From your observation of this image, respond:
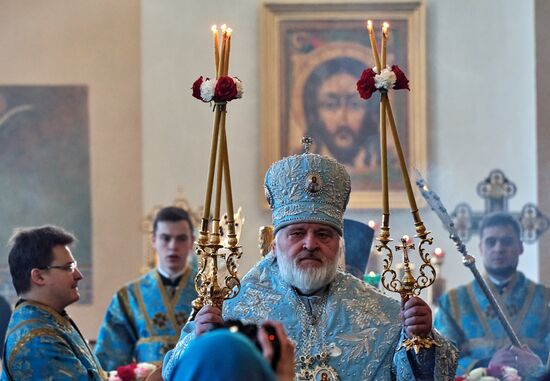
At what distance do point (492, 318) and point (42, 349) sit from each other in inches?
143

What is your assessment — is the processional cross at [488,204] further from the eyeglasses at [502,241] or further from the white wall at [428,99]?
the eyeglasses at [502,241]

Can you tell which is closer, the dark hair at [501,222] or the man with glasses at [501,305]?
the man with glasses at [501,305]

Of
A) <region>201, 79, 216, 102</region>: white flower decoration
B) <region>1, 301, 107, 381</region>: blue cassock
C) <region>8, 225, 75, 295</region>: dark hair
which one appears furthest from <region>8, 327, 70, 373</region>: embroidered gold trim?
<region>201, 79, 216, 102</region>: white flower decoration

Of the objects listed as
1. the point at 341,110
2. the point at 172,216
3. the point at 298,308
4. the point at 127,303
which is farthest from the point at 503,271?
the point at 298,308

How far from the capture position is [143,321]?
7.64 metres

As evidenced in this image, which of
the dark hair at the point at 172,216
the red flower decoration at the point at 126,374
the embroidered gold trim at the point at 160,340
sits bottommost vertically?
the red flower decoration at the point at 126,374

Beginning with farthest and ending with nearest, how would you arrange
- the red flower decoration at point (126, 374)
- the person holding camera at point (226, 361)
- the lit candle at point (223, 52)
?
the red flower decoration at point (126, 374) < the lit candle at point (223, 52) < the person holding camera at point (226, 361)

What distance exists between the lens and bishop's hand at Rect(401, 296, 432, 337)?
4.07m

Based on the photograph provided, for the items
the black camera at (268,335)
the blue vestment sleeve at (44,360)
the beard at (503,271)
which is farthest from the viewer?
the beard at (503,271)

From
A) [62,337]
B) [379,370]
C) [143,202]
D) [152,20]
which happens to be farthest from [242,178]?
[379,370]

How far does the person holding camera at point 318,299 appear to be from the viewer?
4398mm

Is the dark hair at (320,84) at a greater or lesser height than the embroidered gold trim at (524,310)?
greater

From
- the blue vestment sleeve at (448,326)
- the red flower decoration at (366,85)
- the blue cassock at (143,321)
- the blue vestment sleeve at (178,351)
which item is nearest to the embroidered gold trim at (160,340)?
the blue cassock at (143,321)

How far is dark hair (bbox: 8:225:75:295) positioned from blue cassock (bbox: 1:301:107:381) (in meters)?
0.12
